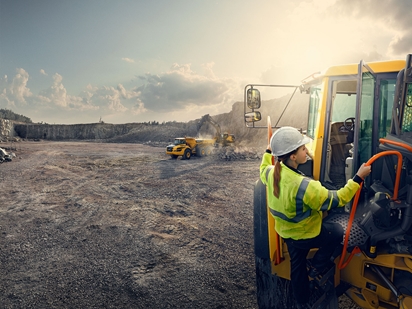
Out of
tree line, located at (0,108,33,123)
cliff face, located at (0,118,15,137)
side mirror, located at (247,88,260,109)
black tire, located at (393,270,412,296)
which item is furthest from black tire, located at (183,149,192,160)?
tree line, located at (0,108,33,123)

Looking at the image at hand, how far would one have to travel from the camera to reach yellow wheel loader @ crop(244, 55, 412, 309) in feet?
6.97

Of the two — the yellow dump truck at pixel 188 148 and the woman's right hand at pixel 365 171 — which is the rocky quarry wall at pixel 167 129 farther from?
the woman's right hand at pixel 365 171

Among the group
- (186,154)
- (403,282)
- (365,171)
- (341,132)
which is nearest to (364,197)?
(365,171)

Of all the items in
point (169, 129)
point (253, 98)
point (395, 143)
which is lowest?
point (169, 129)

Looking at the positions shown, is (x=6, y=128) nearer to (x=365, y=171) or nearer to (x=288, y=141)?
(x=288, y=141)

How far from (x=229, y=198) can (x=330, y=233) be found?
253 inches

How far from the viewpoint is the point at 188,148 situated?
64.6 feet

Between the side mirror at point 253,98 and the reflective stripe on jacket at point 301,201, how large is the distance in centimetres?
179

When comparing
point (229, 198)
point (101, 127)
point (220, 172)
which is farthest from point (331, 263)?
point (101, 127)

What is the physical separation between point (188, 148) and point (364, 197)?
57.1ft

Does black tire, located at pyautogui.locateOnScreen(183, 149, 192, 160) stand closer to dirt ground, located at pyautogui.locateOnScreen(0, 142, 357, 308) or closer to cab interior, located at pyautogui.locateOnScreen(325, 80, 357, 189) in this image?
dirt ground, located at pyautogui.locateOnScreen(0, 142, 357, 308)

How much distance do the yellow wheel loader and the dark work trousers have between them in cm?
10

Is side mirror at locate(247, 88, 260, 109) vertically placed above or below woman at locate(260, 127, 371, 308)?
above

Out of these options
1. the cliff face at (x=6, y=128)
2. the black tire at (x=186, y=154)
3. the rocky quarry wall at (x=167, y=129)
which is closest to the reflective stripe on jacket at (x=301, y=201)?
the black tire at (x=186, y=154)
